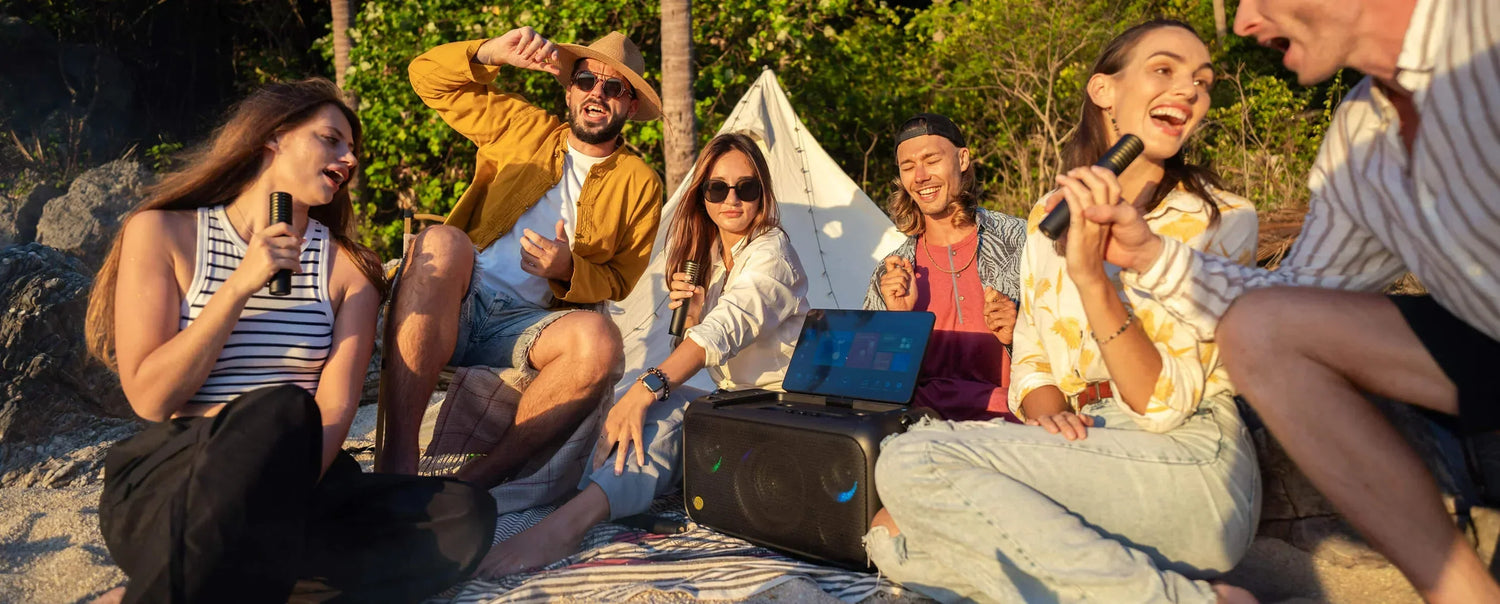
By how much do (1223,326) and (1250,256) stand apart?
1.50ft

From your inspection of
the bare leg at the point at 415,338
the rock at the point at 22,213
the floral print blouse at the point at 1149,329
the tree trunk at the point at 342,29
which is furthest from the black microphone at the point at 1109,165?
the rock at the point at 22,213

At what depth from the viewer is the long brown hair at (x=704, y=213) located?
11.1ft

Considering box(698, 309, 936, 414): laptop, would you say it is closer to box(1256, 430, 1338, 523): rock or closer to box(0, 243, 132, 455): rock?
box(1256, 430, 1338, 523): rock

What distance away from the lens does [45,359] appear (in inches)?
155

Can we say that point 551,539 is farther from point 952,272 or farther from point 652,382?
point 952,272

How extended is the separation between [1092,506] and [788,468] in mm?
755

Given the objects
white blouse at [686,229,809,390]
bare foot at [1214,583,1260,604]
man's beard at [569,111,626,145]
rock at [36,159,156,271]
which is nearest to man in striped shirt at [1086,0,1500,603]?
bare foot at [1214,583,1260,604]

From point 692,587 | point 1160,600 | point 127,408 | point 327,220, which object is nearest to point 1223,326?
point 1160,600

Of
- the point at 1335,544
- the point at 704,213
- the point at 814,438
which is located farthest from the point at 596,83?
the point at 1335,544

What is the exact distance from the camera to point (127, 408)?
4203 millimetres

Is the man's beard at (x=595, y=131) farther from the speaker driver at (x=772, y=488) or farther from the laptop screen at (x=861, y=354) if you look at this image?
the speaker driver at (x=772, y=488)

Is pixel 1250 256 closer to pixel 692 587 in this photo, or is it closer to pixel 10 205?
pixel 692 587

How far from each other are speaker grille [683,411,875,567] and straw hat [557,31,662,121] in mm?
1777

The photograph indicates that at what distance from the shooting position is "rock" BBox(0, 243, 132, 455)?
3.82 m
